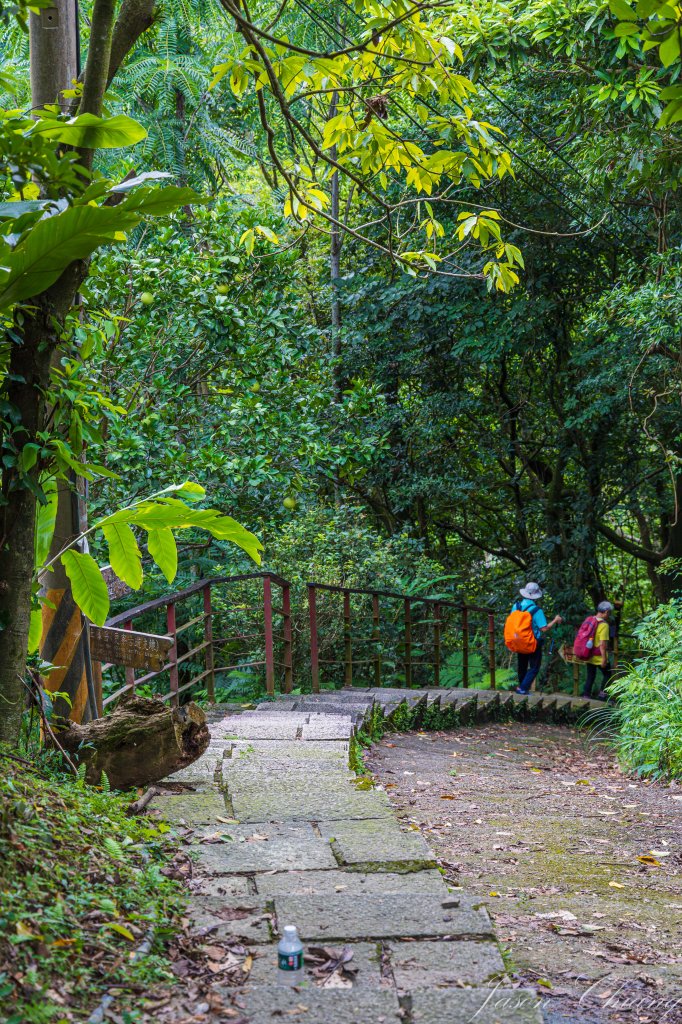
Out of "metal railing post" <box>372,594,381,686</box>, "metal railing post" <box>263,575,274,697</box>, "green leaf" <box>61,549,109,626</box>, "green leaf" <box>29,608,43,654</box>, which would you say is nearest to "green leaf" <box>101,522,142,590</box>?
"green leaf" <box>61,549,109,626</box>

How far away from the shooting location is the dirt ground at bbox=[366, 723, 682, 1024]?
2.95 metres

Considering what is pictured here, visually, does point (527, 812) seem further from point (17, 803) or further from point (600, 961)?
point (17, 803)

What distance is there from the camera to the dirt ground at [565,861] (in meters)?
2.95

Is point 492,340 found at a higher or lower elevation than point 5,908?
higher

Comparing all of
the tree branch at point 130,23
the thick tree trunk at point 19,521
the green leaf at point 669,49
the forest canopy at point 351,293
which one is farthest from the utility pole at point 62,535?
the green leaf at point 669,49

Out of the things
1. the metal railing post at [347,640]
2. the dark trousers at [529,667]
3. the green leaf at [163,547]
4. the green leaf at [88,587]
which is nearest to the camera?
the green leaf at [163,547]

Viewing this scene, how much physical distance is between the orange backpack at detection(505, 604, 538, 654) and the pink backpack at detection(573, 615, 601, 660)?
0.77m

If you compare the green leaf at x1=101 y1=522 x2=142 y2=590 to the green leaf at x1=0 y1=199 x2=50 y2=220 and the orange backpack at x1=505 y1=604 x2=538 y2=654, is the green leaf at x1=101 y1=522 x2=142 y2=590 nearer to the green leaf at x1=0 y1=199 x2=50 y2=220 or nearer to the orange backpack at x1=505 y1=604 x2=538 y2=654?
the green leaf at x1=0 y1=199 x2=50 y2=220

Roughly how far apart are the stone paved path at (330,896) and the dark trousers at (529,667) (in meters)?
6.11

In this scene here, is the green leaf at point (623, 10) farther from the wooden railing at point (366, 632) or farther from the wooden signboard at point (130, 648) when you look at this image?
the wooden railing at point (366, 632)

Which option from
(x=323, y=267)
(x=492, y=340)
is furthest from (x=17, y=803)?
(x=323, y=267)

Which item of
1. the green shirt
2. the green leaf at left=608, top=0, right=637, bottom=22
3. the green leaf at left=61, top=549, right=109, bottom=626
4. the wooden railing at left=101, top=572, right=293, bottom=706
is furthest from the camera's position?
the green shirt

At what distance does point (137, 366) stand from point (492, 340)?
6145mm

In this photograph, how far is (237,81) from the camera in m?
3.94
